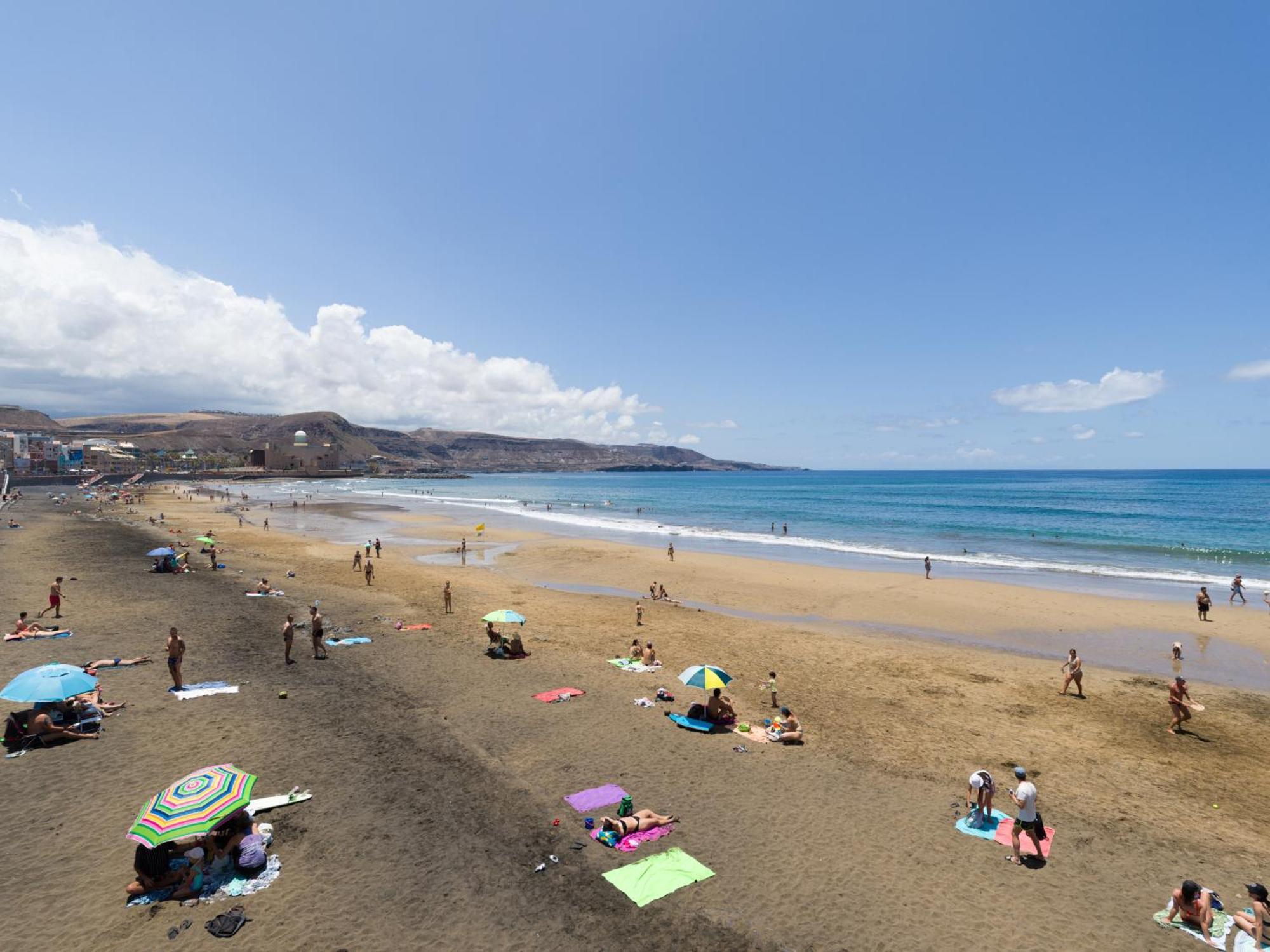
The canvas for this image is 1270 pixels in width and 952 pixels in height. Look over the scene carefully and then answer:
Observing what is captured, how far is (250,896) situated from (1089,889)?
33.7 ft

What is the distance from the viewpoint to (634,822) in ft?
26.9

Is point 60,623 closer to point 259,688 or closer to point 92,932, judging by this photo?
point 259,688

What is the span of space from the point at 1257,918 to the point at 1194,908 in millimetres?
665

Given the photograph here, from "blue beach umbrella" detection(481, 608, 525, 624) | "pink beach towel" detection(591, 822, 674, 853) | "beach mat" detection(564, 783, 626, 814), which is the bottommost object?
"beach mat" detection(564, 783, 626, 814)

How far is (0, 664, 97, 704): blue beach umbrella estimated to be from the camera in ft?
32.8

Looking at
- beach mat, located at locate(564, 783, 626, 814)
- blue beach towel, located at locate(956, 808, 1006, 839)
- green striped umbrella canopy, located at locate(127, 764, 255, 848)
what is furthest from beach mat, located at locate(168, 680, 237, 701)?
blue beach towel, located at locate(956, 808, 1006, 839)

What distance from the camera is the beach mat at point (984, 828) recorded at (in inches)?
337

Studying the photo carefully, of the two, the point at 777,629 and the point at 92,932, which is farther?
the point at 777,629

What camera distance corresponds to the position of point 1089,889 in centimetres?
759

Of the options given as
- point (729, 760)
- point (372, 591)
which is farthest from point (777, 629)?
point (372, 591)

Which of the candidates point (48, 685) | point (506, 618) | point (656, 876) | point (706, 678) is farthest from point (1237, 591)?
point (48, 685)

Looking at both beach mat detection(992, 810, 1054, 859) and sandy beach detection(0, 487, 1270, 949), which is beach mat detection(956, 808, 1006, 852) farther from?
sandy beach detection(0, 487, 1270, 949)

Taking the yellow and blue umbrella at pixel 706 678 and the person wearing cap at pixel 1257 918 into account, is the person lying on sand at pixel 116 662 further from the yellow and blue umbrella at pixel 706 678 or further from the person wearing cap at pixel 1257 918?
the person wearing cap at pixel 1257 918

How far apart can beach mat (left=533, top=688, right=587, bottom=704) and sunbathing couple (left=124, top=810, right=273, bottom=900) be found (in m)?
6.01
